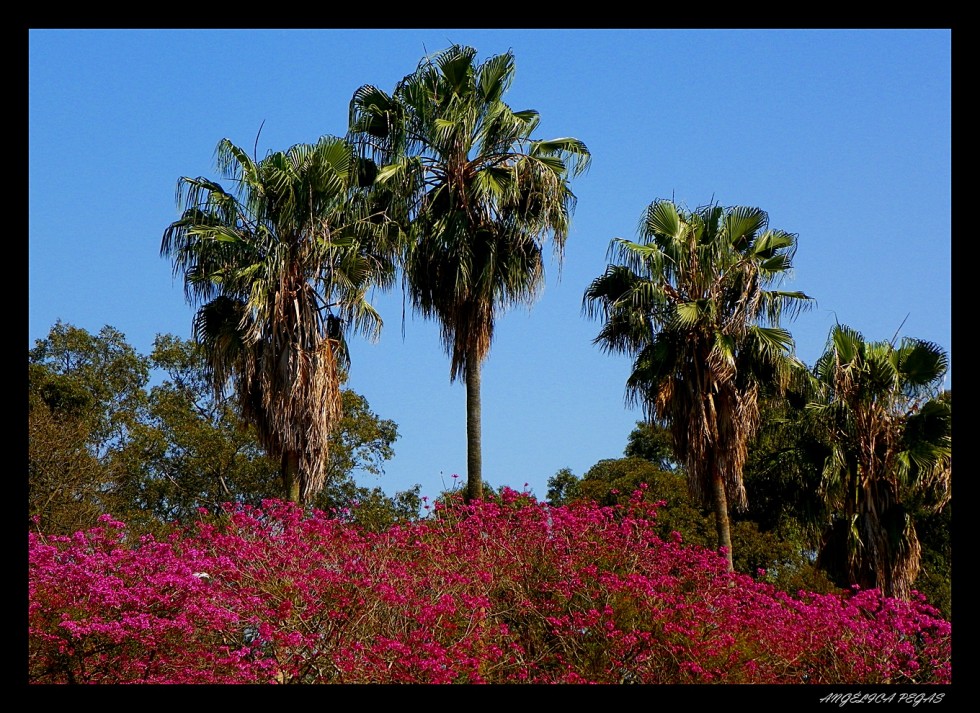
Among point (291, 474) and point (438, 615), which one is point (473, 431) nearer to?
point (291, 474)

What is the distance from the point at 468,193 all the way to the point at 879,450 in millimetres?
8373

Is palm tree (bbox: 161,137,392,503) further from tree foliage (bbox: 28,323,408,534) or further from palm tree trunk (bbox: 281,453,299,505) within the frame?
tree foliage (bbox: 28,323,408,534)

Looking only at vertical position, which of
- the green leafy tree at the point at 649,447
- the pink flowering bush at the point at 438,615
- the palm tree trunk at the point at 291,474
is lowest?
the pink flowering bush at the point at 438,615

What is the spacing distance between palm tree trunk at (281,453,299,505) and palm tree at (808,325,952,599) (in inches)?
341

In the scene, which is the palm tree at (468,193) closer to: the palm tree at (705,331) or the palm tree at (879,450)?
the palm tree at (705,331)

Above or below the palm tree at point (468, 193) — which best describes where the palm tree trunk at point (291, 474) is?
below

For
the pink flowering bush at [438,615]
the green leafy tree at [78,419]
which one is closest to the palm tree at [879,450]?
the pink flowering bush at [438,615]

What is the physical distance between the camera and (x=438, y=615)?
11.2 meters

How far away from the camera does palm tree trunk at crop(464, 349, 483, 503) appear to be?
52.8ft

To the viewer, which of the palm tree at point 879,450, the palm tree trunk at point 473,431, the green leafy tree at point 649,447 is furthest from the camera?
the green leafy tree at point 649,447

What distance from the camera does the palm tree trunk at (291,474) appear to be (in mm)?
16203

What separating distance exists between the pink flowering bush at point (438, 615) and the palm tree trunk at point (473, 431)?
234cm

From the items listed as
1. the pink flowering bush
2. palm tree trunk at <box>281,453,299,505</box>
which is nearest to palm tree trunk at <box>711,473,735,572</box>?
the pink flowering bush

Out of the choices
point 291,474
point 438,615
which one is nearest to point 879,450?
point 291,474
